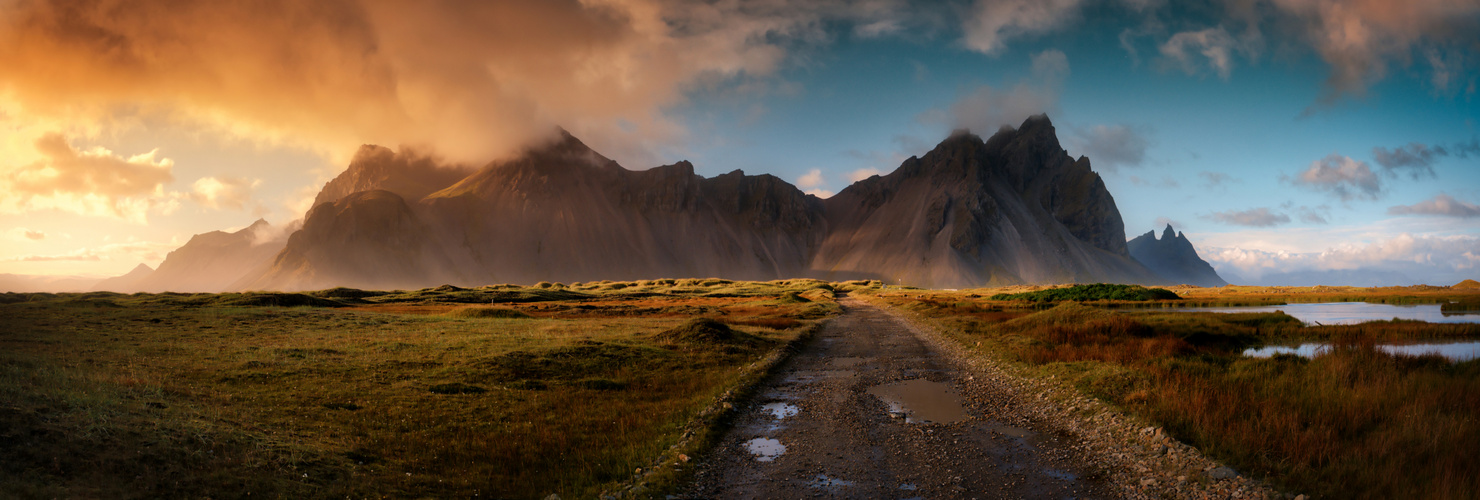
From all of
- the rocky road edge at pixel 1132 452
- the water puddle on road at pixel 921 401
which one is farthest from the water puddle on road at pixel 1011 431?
the water puddle on road at pixel 921 401

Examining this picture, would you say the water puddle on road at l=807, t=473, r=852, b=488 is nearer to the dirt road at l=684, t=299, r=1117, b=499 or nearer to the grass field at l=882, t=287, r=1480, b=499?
the dirt road at l=684, t=299, r=1117, b=499

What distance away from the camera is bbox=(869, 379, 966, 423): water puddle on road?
16828 millimetres

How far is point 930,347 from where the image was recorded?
3466 cm

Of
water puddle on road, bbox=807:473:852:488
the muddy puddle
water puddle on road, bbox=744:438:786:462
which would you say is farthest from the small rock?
the muddy puddle

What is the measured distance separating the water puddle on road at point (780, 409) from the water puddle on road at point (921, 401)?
3069 millimetres

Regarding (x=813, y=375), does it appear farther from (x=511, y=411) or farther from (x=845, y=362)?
(x=511, y=411)

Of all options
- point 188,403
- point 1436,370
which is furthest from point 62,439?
point 1436,370

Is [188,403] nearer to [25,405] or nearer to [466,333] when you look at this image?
[25,405]

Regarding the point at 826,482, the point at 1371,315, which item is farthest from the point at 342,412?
the point at 1371,315

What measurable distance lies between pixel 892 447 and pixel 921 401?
6176mm

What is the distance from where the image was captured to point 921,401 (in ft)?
62.8

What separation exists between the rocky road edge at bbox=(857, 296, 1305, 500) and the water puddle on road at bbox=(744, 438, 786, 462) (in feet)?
22.0

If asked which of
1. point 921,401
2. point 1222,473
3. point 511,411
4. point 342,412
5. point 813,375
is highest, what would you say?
point 1222,473

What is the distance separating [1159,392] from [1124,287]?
321 feet
